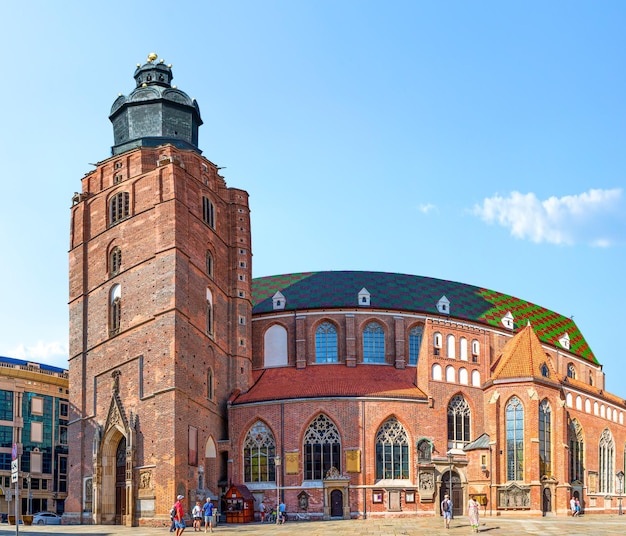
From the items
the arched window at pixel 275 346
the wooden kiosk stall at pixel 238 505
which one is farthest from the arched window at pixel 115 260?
the wooden kiosk stall at pixel 238 505

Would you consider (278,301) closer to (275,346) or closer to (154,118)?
(275,346)

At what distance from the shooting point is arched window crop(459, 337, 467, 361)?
2904 inches

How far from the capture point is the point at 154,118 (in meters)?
70.8

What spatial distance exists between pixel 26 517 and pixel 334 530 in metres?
26.4

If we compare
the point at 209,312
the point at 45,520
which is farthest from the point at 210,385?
the point at 45,520

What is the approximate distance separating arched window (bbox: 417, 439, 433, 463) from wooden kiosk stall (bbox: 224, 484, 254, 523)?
12.0 metres

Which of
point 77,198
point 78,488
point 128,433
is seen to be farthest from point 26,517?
point 77,198

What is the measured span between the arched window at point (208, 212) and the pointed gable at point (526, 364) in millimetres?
23599

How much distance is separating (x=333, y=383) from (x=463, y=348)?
11.0 meters

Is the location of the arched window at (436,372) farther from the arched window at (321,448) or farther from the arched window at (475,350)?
the arched window at (321,448)

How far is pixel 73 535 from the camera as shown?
5109 cm

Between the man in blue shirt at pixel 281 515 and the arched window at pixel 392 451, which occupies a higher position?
the arched window at pixel 392 451

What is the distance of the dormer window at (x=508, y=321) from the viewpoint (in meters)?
80.9

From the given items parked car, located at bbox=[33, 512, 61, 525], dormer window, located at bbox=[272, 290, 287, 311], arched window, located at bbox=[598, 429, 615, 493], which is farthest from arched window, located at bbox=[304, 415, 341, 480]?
arched window, located at bbox=[598, 429, 615, 493]
